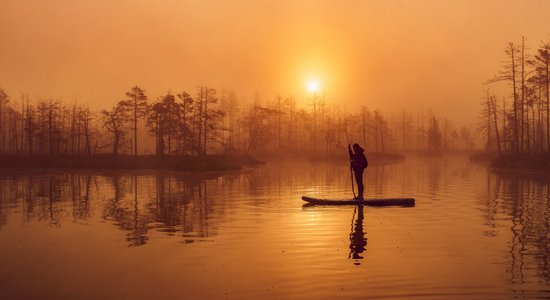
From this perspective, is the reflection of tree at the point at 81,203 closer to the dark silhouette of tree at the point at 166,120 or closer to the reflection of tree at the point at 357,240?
the reflection of tree at the point at 357,240

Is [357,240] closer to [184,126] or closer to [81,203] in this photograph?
[81,203]

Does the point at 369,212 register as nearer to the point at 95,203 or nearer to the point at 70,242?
the point at 70,242

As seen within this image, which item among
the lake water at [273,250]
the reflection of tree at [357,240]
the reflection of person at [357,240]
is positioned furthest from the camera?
the reflection of person at [357,240]

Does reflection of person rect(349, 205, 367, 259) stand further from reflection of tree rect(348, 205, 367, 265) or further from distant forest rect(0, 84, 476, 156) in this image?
distant forest rect(0, 84, 476, 156)

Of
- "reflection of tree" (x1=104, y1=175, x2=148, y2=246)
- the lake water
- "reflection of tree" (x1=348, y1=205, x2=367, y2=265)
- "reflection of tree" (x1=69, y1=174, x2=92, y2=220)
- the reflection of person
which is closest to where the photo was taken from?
the lake water

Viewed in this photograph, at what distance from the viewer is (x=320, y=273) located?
1090 cm

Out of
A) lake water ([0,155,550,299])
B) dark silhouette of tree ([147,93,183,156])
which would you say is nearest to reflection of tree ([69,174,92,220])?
lake water ([0,155,550,299])

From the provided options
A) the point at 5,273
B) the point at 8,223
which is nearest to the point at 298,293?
the point at 5,273

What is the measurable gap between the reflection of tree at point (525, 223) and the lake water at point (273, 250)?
0.18ft

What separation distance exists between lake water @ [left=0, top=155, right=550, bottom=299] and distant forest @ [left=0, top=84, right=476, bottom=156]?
172ft

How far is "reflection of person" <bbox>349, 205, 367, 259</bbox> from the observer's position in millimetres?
12953

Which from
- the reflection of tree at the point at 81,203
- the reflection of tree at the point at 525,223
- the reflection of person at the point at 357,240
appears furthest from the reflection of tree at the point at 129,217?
the reflection of tree at the point at 525,223

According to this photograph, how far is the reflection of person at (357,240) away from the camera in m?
13.0

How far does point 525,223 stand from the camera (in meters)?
18.0
